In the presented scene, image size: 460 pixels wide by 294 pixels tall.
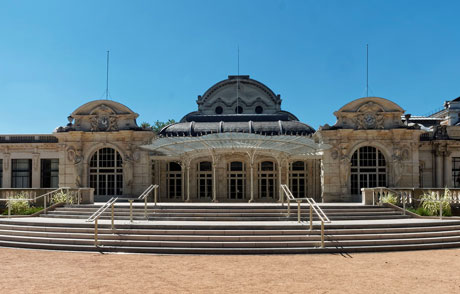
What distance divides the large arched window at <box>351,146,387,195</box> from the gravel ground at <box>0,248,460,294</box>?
15.8m

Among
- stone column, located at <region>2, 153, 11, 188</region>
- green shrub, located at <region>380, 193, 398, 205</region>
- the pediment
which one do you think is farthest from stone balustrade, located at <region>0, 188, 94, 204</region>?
the pediment

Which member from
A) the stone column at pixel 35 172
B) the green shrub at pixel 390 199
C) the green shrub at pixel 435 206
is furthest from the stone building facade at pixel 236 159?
the green shrub at pixel 435 206

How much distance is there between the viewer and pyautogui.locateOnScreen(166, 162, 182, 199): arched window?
103 ft

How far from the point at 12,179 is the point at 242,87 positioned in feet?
77.2

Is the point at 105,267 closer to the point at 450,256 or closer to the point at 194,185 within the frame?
the point at 450,256

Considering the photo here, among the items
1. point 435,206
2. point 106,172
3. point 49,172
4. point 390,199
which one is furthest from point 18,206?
point 435,206

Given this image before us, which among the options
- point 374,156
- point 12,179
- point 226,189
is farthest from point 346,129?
point 12,179

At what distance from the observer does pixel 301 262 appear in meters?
12.2

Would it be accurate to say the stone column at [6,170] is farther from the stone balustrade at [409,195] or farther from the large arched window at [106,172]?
the stone balustrade at [409,195]

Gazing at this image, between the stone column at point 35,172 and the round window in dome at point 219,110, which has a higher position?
the round window in dome at point 219,110

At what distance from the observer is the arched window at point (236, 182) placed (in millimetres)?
30594

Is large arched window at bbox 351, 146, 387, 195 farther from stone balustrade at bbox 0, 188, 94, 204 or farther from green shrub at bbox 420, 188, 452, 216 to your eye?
stone balustrade at bbox 0, 188, 94, 204

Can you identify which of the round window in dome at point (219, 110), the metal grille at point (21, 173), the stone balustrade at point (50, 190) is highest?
the round window in dome at point (219, 110)

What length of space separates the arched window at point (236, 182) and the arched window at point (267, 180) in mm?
1219
